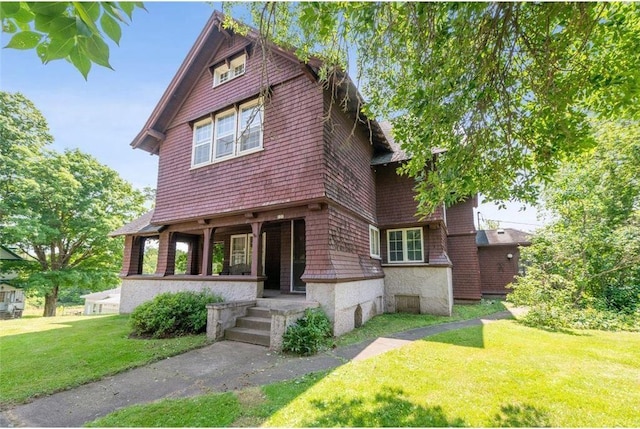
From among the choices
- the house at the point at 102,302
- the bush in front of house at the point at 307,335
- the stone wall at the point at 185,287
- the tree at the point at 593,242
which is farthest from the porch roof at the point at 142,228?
the house at the point at 102,302

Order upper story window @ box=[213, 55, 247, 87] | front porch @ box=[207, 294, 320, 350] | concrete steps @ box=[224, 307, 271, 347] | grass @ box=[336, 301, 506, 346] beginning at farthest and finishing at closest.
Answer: upper story window @ box=[213, 55, 247, 87]
grass @ box=[336, 301, 506, 346]
concrete steps @ box=[224, 307, 271, 347]
front porch @ box=[207, 294, 320, 350]

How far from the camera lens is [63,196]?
1591cm

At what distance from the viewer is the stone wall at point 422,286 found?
10.0 m

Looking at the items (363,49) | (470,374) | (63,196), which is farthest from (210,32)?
(63,196)

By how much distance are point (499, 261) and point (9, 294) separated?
30118 mm

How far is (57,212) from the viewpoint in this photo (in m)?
16.5

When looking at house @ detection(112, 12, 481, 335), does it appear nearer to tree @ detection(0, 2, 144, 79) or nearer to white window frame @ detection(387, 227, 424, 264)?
white window frame @ detection(387, 227, 424, 264)

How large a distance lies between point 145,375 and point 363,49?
6452 millimetres

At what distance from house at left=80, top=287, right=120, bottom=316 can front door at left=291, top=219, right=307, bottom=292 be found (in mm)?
21493

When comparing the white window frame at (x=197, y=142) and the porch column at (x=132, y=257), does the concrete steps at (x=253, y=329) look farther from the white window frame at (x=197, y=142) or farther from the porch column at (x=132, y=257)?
the porch column at (x=132, y=257)

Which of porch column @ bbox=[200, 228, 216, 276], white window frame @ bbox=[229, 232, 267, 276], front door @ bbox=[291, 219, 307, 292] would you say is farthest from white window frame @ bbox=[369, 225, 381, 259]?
porch column @ bbox=[200, 228, 216, 276]

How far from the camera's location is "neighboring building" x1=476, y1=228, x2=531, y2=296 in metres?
16.4

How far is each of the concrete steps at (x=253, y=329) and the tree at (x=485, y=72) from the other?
4431 millimetres

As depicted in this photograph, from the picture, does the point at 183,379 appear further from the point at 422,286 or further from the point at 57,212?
the point at 57,212
